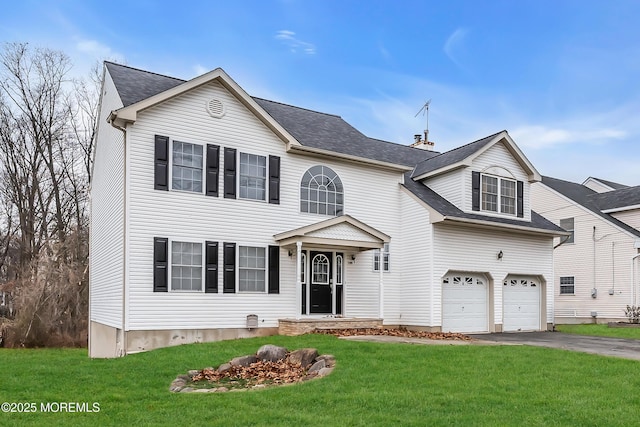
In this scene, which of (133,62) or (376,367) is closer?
(376,367)

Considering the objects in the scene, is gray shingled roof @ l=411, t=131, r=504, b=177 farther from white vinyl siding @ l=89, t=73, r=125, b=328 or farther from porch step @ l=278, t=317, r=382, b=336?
white vinyl siding @ l=89, t=73, r=125, b=328

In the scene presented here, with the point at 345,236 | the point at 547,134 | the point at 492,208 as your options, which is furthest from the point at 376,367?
the point at 547,134

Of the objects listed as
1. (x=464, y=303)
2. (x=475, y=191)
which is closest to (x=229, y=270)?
(x=464, y=303)

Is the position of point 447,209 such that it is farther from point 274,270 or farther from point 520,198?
point 274,270

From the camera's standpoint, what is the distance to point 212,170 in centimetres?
1555

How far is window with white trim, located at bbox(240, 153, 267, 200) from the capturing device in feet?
53.0

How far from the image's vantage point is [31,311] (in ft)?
85.3

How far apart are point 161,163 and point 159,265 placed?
104 inches

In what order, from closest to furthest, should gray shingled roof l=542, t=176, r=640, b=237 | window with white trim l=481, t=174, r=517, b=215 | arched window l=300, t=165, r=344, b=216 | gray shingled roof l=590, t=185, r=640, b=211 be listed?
arched window l=300, t=165, r=344, b=216
window with white trim l=481, t=174, r=517, b=215
gray shingled roof l=542, t=176, r=640, b=237
gray shingled roof l=590, t=185, r=640, b=211

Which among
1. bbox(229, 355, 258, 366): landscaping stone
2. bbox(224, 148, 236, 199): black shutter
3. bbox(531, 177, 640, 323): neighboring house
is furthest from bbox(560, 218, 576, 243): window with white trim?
bbox(229, 355, 258, 366): landscaping stone

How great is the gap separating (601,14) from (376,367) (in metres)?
11.9

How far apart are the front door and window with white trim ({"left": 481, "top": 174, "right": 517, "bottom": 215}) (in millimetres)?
6183

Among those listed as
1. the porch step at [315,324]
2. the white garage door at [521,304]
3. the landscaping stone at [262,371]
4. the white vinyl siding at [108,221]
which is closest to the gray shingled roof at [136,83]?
the white vinyl siding at [108,221]

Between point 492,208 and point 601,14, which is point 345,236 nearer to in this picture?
Result: point 492,208
